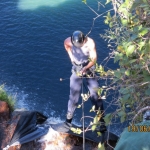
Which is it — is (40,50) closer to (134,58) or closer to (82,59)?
(82,59)

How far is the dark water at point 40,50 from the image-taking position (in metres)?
10.1

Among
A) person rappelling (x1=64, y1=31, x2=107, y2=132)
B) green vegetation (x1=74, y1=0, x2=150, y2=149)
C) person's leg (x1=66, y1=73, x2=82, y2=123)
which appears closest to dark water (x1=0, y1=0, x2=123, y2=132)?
person's leg (x1=66, y1=73, x2=82, y2=123)

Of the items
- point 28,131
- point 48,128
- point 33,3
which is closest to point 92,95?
point 48,128

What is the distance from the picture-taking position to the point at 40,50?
40.8ft

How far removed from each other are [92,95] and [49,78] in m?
5.97

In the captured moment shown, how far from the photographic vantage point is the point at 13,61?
11.8m

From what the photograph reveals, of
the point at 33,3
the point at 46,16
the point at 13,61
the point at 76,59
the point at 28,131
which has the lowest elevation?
the point at 28,131

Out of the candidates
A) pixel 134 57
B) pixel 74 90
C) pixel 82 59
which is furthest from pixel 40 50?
pixel 134 57

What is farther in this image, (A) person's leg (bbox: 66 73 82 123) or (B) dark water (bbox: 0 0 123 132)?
(B) dark water (bbox: 0 0 123 132)

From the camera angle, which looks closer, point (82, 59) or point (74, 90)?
point (82, 59)

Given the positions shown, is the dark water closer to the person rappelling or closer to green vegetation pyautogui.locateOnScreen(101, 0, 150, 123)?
the person rappelling

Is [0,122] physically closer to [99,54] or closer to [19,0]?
[99,54]

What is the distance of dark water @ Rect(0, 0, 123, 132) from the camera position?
10.1 meters

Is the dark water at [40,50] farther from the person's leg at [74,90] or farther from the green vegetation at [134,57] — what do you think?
the green vegetation at [134,57]
